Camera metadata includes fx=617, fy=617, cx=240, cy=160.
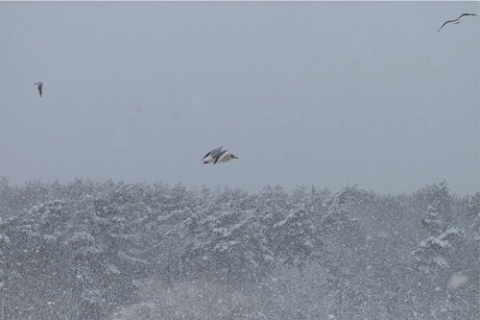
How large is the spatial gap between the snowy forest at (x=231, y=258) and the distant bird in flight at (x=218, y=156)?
18.1 meters

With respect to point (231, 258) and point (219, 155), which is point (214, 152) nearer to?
point (219, 155)

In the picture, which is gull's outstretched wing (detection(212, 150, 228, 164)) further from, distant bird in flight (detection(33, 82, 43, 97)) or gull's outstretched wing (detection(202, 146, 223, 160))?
distant bird in flight (detection(33, 82, 43, 97))

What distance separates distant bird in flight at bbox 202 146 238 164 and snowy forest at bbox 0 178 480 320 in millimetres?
18053

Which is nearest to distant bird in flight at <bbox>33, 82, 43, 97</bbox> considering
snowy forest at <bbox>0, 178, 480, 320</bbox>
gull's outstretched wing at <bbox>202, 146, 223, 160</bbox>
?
gull's outstretched wing at <bbox>202, 146, 223, 160</bbox>

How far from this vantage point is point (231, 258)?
28969 mm

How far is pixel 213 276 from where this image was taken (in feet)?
93.7

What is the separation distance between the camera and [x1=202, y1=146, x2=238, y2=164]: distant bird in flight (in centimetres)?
666

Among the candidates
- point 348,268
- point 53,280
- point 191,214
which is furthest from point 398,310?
point 53,280

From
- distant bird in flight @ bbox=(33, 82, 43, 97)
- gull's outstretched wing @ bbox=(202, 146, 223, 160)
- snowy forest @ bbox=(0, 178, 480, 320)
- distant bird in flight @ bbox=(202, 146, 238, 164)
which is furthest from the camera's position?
snowy forest @ bbox=(0, 178, 480, 320)

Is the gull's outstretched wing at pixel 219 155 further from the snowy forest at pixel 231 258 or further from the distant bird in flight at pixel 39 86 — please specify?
the snowy forest at pixel 231 258

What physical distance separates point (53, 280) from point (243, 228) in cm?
897

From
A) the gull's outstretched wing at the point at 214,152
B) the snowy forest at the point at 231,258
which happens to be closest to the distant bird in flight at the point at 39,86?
the gull's outstretched wing at the point at 214,152

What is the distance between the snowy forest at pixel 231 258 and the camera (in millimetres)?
26391

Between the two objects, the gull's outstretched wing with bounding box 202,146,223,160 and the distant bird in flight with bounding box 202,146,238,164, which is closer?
the distant bird in flight with bounding box 202,146,238,164
